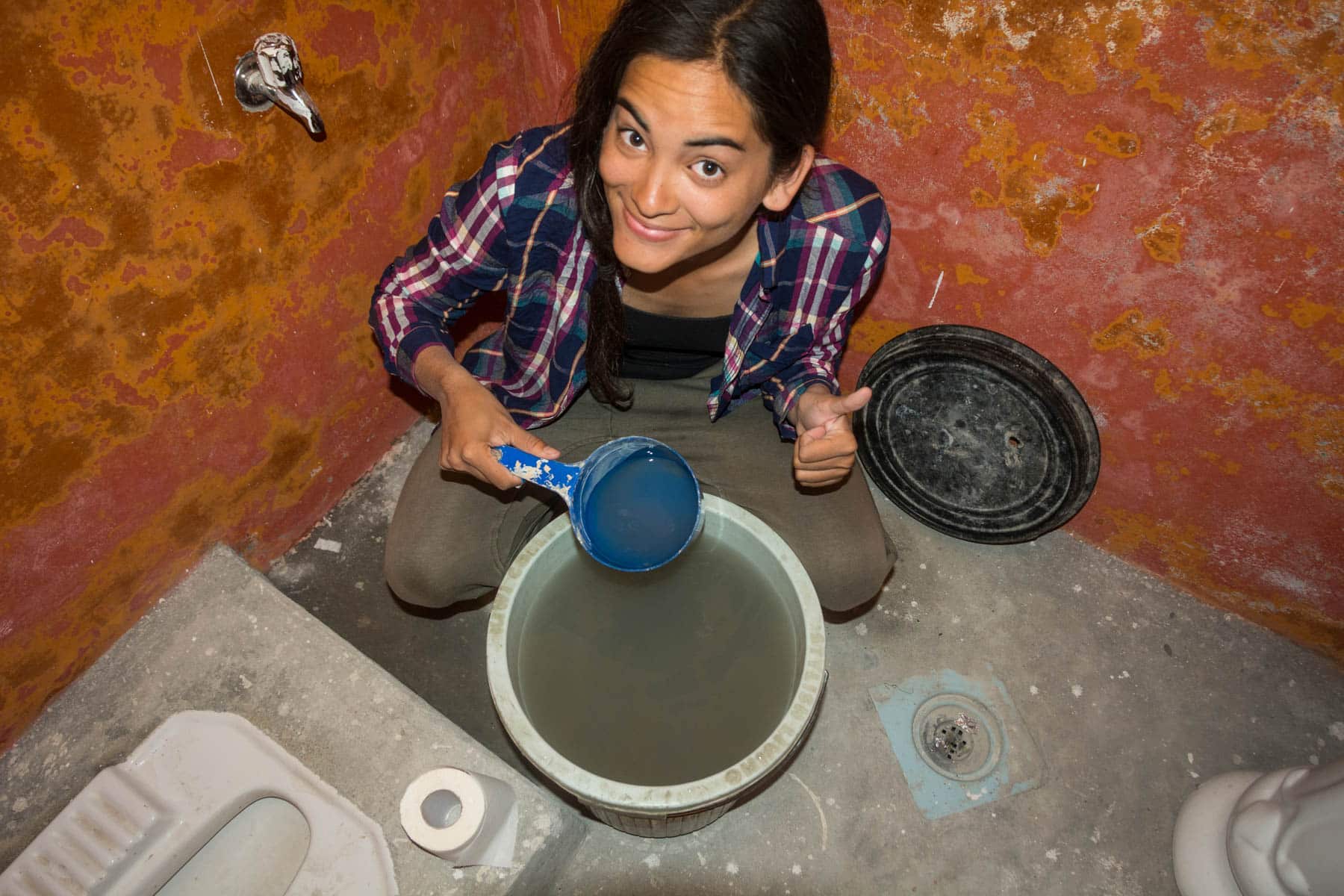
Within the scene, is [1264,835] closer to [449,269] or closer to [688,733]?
[688,733]

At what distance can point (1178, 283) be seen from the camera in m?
1.42

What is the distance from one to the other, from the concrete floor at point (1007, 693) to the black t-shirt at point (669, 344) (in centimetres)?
62

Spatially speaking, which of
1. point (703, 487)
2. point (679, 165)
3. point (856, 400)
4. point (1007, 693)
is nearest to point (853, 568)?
point (703, 487)

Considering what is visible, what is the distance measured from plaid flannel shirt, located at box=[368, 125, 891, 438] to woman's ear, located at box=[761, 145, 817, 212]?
139 millimetres

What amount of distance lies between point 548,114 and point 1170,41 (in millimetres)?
1174

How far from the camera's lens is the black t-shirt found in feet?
4.93

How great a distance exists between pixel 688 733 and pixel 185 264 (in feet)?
3.54

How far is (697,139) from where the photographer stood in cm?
106

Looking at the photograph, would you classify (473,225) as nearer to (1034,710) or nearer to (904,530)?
(904,530)

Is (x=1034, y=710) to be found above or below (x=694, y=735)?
below

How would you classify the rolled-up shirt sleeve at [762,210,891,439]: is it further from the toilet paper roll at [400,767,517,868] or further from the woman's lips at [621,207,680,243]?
the toilet paper roll at [400,767,517,868]

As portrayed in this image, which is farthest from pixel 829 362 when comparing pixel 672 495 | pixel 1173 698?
pixel 1173 698

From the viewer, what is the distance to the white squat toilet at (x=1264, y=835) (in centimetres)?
136

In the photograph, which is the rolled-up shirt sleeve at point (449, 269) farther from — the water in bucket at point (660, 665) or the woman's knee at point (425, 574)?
the water in bucket at point (660, 665)
